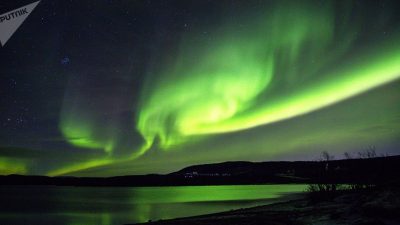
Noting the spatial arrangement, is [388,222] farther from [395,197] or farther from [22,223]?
[22,223]

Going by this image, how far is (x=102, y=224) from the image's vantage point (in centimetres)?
4788

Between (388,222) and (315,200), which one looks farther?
(315,200)

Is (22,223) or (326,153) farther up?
(326,153)

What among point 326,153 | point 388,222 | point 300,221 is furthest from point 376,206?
point 326,153

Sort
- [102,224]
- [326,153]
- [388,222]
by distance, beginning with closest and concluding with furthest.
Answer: [388,222] < [102,224] < [326,153]

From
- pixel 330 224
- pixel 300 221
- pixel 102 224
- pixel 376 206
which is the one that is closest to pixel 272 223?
pixel 300 221

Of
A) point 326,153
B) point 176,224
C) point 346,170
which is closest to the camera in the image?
point 176,224

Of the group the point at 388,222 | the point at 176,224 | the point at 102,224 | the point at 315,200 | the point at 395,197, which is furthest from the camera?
the point at 102,224

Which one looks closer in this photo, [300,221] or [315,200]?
[300,221]

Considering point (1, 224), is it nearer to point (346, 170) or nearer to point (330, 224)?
point (330, 224)

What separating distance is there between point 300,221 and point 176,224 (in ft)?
33.9

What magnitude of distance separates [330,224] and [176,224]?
12.8m

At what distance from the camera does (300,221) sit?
810 inches

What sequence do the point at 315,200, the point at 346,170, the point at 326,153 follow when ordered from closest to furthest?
the point at 315,200 → the point at 326,153 → the point at 346,170
